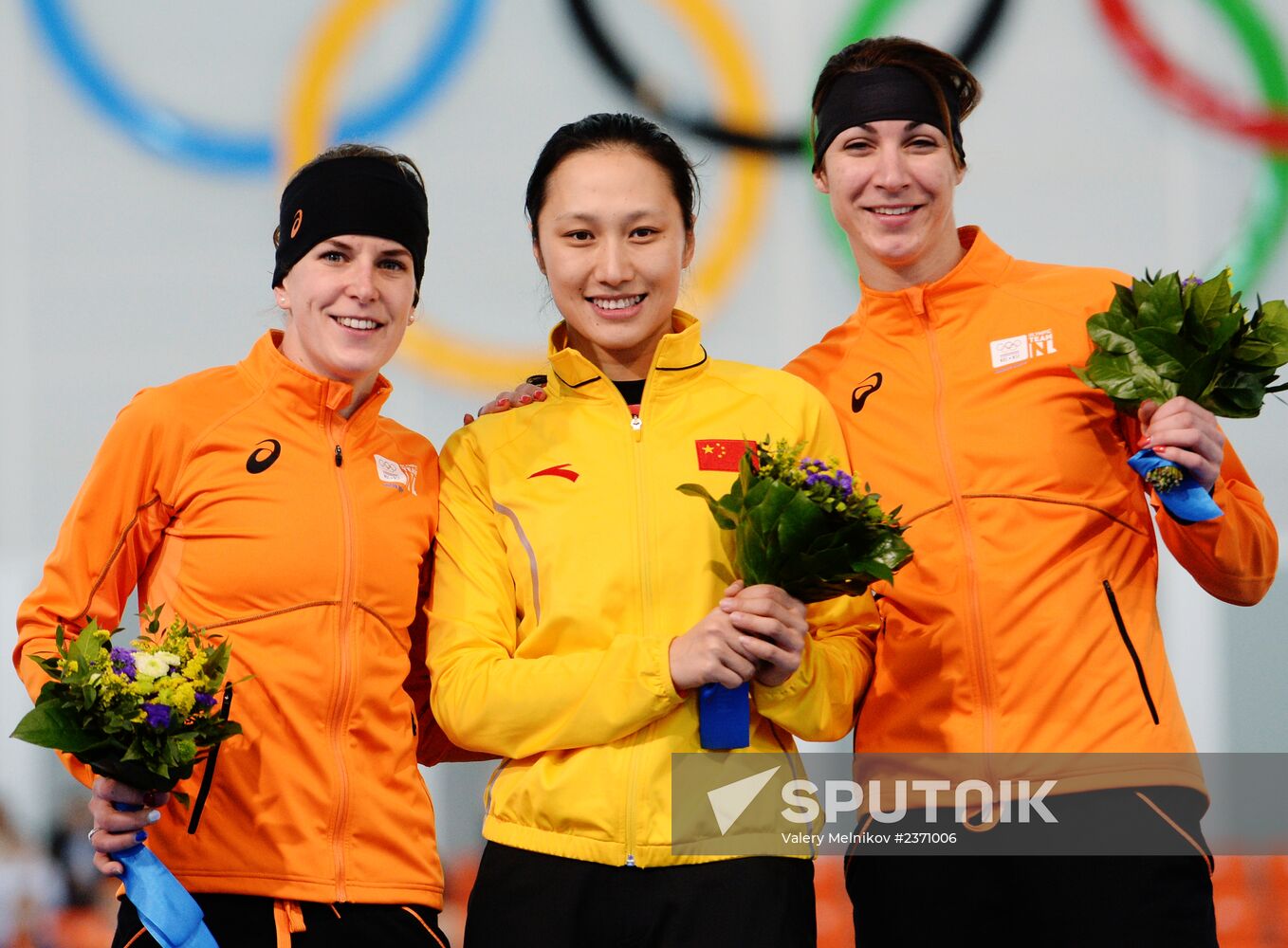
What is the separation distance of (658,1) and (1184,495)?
154 inches

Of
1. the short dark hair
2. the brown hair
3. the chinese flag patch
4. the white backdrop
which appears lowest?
the chinese flag patch

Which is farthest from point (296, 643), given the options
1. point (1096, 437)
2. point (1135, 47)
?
point (1135, 47)

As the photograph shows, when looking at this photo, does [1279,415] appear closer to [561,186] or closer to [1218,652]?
[1218,652]

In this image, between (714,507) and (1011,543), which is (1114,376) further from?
(714,507)

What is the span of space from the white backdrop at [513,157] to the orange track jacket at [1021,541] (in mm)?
2869

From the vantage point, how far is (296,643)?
2654 millimetres

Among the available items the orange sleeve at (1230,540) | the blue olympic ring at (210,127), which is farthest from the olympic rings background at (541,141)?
the orange sleeve at (1230,540)

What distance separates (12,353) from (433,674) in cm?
383

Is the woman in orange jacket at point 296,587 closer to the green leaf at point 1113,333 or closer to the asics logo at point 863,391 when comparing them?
the asics logo at point 863,391

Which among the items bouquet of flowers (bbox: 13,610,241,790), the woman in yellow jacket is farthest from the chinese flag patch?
bouquet of flowers (bbox: 13,610,241,790)

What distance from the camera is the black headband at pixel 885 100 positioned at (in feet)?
9.92

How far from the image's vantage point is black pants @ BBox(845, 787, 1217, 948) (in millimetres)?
2582

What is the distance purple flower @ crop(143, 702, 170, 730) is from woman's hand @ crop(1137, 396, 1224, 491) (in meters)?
1.77

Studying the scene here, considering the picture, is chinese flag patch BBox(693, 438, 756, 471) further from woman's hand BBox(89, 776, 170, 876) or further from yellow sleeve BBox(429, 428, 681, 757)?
woman's hand BBox(89, 776, 170, 876)
